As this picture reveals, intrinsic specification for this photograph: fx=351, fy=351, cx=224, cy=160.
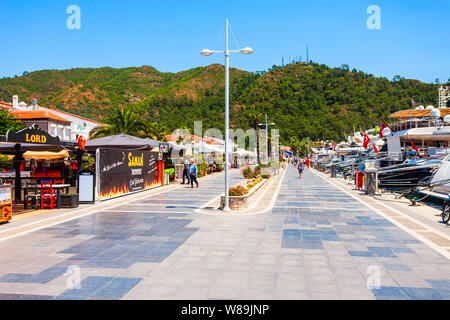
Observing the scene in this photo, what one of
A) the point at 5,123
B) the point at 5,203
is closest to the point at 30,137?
the point at 5,203

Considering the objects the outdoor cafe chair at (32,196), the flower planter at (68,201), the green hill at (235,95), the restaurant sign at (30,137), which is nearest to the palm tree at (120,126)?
the outdoor cafe chair at (32,196)

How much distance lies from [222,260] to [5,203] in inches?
274

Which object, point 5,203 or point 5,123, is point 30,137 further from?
point 5,123

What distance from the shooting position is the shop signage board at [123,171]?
14953mm

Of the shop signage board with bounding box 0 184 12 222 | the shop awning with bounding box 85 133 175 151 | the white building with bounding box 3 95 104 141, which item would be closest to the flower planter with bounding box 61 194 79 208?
the shop signage board with bounding box 0 184 12 222

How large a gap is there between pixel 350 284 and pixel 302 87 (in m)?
117

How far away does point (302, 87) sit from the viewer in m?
116

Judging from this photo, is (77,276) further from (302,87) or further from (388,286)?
(302,87)

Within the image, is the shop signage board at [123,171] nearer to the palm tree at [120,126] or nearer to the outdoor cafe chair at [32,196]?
the outdoor cafe chair at [32,196]

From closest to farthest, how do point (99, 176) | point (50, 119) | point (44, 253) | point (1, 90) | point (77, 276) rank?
point (77, 276), point (44, 253), point (99, 176), point (50, 119), point (1, 90)

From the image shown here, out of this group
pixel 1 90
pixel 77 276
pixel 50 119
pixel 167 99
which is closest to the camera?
pixel 77 276

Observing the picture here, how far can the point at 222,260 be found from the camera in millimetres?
6504

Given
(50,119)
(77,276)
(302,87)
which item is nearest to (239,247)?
(77,276)

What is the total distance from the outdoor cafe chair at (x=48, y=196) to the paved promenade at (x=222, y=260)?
8.77 feet
